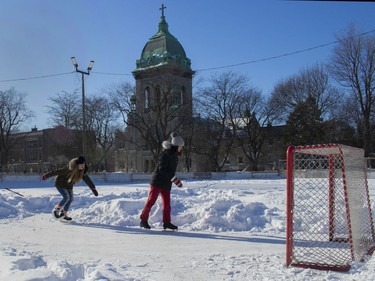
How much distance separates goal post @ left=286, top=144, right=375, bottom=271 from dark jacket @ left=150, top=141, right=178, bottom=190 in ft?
8.17

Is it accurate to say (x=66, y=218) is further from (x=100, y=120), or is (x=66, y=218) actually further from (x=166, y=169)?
(x=100, y=120)

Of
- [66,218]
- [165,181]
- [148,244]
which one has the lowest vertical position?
[148,244]

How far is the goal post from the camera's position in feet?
18.4

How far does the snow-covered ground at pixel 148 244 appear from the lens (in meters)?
4.94

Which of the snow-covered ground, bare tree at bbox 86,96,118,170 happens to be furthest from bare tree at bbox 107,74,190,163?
the snow-covered ground

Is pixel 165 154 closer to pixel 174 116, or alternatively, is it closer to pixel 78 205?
pixel 78 205

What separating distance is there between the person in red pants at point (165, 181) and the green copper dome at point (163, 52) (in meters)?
62.3

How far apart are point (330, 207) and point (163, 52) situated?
6883cm

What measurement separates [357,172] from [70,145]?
57.1 metres

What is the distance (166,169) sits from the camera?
27.9ft

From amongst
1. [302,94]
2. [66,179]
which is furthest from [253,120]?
[66,179]

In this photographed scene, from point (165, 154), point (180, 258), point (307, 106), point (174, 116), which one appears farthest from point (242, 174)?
point (180, 258)

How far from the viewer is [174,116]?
5053 cm

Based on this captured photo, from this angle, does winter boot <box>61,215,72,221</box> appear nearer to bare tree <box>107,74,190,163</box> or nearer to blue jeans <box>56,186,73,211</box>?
blue jeans <box>56,186,73,211</box>
